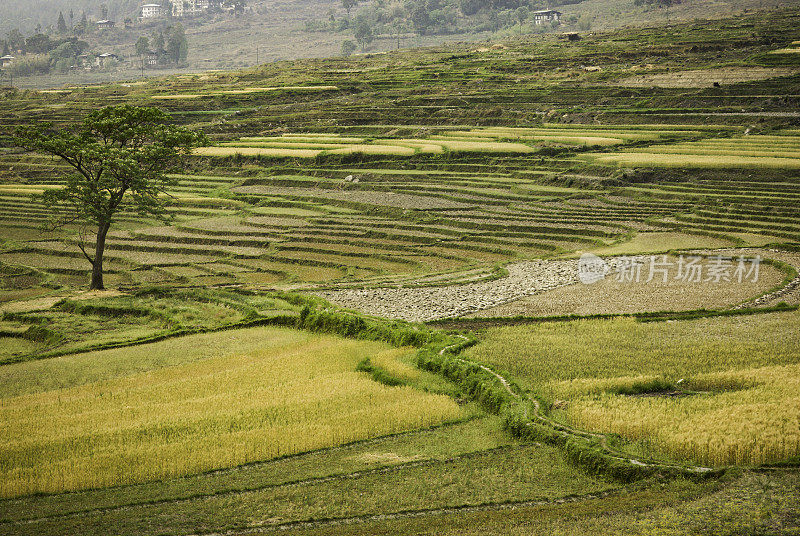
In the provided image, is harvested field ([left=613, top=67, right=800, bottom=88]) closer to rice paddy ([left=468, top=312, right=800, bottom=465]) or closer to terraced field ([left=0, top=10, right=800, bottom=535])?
terraced field ([left=0, top=10, right=800, bottom=535])

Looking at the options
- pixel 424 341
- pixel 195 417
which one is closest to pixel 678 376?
pixel 424 341

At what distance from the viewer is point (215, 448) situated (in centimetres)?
1535

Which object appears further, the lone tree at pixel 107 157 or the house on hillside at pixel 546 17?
the house on hillside at pixel 546 17

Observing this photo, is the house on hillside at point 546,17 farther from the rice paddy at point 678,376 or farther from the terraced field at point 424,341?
the rice paddy at point 678,376

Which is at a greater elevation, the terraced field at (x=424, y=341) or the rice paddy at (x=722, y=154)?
the rice paddy at (x=722, y=154)

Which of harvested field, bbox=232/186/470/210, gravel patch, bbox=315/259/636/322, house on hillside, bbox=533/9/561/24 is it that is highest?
house on hillside, bbox=533/9/561/24

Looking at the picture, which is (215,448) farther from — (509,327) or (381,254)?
(381,254)

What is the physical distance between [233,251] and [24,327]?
14.4m

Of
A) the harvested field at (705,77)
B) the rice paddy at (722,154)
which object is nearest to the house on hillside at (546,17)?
the harvested field at (705,77)

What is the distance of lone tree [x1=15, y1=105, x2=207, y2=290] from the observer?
102ft

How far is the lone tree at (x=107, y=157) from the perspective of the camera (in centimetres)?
3112

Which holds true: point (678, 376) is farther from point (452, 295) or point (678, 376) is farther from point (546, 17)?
point (546, 17)

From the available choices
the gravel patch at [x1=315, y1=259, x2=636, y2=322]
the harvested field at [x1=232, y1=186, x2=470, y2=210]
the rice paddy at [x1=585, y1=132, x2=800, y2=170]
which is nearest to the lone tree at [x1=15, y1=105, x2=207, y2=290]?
the gravel patch at [x1=315, y1=259, x2=636, y2=322]

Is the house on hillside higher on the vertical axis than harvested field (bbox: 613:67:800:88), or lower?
higher
